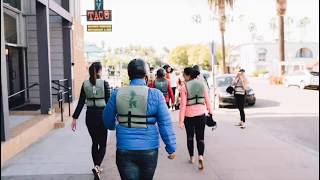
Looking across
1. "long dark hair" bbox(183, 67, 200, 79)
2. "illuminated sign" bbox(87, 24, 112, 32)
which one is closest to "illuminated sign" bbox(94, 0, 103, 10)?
"illuminated sign" bbox(87, 24, 112, 32)

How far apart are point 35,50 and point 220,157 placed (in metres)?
9.17

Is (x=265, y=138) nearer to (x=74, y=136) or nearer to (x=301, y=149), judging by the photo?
(x=301, y=149)

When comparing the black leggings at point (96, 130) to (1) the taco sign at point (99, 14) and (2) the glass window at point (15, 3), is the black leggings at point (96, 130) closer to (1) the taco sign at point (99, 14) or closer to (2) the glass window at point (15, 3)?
(2) the glass window at point (15, 3)

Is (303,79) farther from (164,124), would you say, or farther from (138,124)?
(138,124)

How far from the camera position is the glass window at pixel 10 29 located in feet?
42.7

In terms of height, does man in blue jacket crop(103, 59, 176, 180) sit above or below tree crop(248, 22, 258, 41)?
below

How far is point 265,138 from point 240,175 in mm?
3463

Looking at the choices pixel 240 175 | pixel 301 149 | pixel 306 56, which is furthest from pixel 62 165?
pixel 306 56

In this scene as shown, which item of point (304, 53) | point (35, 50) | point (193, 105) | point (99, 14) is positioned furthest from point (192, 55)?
point (193, 105)

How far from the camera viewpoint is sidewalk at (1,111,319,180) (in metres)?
6.57

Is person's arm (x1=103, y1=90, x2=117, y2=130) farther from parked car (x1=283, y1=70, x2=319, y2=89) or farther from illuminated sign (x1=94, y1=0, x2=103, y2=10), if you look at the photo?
parked car (x1=283, y1=70, x2=319, y2=89)

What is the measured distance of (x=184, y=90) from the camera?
22.9 ft

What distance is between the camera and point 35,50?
48.9ft

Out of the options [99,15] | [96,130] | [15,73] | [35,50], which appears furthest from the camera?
[99,15]
